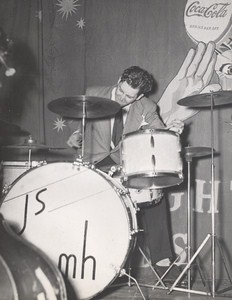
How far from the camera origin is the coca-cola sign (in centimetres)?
388

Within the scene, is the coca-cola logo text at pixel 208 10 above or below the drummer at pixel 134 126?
above

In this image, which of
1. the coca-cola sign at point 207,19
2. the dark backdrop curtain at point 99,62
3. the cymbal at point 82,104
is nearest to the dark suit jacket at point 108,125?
the cymbal at point 82,104

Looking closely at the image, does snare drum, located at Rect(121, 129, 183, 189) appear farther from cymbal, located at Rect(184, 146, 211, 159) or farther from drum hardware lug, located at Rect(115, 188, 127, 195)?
cymbal, located at Rect(184, 146, 211, 159)

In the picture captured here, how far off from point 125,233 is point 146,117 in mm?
1313

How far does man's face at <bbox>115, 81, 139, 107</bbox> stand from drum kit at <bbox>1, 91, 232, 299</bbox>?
793 millimetres

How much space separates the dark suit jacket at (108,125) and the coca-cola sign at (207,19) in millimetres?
947

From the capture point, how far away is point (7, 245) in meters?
1.36

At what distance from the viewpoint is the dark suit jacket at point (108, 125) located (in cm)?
336

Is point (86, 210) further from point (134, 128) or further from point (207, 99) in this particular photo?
point (207, 99)

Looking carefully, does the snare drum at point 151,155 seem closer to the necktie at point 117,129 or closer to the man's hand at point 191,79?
the necktie at point 117,129

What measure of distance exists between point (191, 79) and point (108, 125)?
1.02 metres

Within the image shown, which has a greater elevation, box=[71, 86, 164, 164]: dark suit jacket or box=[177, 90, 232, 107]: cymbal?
box=[177, 90, 232, 107]: cymbal

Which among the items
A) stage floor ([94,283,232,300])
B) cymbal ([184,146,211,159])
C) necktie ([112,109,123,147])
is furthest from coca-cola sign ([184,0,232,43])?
stage floor ([94,283,232,300])

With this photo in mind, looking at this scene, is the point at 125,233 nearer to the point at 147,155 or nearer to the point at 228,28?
the point at 147,155
